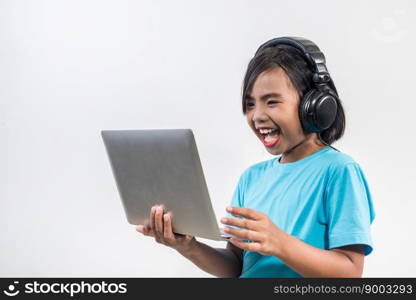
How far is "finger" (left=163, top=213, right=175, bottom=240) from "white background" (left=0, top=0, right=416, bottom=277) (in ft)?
4.51

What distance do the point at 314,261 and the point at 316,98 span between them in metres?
0.42

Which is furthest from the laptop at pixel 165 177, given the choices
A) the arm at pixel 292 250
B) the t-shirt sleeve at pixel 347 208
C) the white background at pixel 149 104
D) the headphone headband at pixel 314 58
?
the white background at pixel 149 104

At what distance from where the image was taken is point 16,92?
3324 millimetres

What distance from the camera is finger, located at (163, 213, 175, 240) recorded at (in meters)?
1.60

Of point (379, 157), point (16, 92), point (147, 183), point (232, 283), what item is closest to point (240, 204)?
point (232, 283)

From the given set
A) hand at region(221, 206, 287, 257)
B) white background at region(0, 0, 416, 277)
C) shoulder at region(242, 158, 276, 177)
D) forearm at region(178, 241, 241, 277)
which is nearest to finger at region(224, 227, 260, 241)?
hand at region(221, 206, 287, 257)

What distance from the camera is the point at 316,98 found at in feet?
5.38

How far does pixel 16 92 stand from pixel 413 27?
1.94m

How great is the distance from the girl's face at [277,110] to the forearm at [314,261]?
31 centimetres

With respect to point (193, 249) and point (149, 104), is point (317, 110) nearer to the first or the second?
point (193, 249)

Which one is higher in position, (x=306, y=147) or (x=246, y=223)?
(x=306, y=147)

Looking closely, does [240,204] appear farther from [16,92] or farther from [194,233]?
[16,92]

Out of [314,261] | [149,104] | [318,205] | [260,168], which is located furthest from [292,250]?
[149,104]

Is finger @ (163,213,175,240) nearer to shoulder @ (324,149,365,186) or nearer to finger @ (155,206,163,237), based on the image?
finger @ (155,206,163,237)
